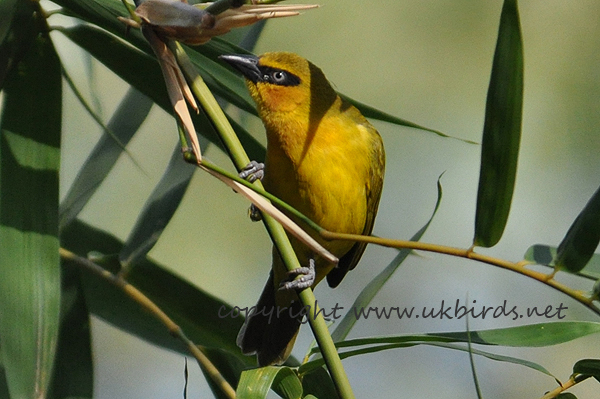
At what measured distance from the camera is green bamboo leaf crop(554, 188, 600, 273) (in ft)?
3.50

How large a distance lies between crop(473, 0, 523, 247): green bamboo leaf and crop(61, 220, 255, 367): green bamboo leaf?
989mm

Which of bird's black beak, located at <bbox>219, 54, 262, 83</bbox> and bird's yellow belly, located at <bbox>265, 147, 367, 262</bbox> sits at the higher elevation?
bird's black beak, located at <bbox>219, 54, 262, 83</bbox>

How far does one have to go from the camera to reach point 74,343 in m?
1.74

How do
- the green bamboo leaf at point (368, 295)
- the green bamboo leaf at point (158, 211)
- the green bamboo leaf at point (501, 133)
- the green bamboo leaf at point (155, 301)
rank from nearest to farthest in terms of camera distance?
1. the green bamboo leaf at point (501, 133)
2. the green bamboo leaf at point (368, 295)
3. the green bamboo leaf at point (158, 211)
4. the green bamboo leaf at point (155, 301)

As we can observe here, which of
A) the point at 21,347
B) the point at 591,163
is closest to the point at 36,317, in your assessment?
the point at 21,347

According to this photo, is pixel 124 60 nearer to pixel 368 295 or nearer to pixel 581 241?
pixel 368 295

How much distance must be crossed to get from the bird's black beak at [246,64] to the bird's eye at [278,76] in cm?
6

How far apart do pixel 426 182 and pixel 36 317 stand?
593 centimetres

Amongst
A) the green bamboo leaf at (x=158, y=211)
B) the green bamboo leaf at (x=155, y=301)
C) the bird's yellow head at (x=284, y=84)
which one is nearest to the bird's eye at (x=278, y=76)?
the bird's yellow head at (x=284, y=84)

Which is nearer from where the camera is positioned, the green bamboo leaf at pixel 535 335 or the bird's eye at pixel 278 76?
the green bamboo leaf at pixel 535 335

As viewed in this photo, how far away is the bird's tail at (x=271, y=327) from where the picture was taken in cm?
207

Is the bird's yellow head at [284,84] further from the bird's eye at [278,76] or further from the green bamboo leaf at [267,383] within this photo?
the green bamboo leaf at [267,383]

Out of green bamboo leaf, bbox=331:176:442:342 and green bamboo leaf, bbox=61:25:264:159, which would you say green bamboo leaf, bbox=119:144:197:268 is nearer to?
green bamboo leaf, bbox=61:25:264:159

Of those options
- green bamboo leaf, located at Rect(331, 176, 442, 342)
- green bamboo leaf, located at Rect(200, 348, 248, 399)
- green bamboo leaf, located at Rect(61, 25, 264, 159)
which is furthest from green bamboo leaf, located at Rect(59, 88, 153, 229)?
green bamboo leaf, located at Rect(331, 176, 442, 342)
